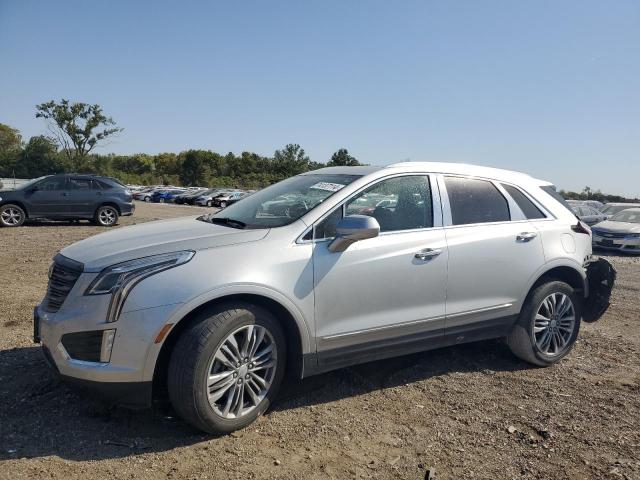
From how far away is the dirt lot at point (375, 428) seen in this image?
2.95 meters

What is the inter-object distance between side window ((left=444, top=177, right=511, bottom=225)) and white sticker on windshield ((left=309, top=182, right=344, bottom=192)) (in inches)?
37.7

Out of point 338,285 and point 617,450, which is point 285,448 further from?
point 617,450

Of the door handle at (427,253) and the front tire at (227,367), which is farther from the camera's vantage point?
the door handle at (427,253)

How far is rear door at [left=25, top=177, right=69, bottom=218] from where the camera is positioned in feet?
50.1

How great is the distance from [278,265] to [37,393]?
1.96 m

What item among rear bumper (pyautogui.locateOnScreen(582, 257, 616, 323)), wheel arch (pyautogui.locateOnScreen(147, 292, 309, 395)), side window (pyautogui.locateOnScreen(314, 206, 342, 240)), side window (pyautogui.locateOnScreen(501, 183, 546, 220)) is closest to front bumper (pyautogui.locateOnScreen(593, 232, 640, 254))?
rear bumper (pyautogui.locateOnScreen(582, 257, 616, 323))

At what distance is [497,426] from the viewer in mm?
3531

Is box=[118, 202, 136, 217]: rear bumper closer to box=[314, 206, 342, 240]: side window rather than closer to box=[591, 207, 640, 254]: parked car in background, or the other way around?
box=[591, 207, 640, 254]: parked car in background

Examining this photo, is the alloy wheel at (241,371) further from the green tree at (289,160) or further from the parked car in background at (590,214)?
the green tree at (289,160)

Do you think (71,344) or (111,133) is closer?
(71,344)

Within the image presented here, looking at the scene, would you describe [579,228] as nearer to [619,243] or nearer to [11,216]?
[619,243]

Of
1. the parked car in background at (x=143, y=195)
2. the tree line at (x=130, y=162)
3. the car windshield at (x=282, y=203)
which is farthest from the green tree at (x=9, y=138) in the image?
the car windshield at (x=282, y=203)

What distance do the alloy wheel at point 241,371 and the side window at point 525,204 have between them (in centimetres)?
261

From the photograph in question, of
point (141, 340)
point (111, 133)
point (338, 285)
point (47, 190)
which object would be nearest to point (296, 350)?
point (338, 285)
